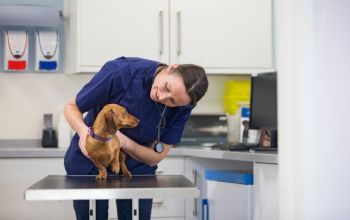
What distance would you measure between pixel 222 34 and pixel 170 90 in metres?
1.56

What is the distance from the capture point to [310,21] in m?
0.92

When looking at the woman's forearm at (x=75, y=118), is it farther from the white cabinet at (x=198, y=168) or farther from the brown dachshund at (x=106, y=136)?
the white cabinet at (x=198, y=168)

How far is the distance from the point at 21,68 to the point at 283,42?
7.91ft

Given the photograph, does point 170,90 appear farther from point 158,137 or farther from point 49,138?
point 49,138

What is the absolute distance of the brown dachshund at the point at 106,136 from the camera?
1.58 metres

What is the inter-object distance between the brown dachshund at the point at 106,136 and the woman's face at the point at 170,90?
101mm

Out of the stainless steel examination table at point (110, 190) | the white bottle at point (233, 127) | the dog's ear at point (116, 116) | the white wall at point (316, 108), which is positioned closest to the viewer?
the white wall at point (316, 108)

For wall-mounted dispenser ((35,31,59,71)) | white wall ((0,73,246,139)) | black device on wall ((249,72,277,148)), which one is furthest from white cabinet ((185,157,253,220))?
wall-mounted dispenser ((35,31,59,71))

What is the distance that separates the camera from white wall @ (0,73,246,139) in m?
3.16

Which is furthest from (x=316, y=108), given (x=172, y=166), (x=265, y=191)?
(x=172, y=166)

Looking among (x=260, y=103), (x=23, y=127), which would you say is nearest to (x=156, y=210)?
(x=260, y=103)

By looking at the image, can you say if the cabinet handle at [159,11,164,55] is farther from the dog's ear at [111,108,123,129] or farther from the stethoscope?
the dog's ear at [111,108,123,129]

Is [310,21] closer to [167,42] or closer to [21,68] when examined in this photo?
[167,42]

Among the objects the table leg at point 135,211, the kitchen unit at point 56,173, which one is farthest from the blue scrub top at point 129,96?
the kitchen unit at point 56,173
